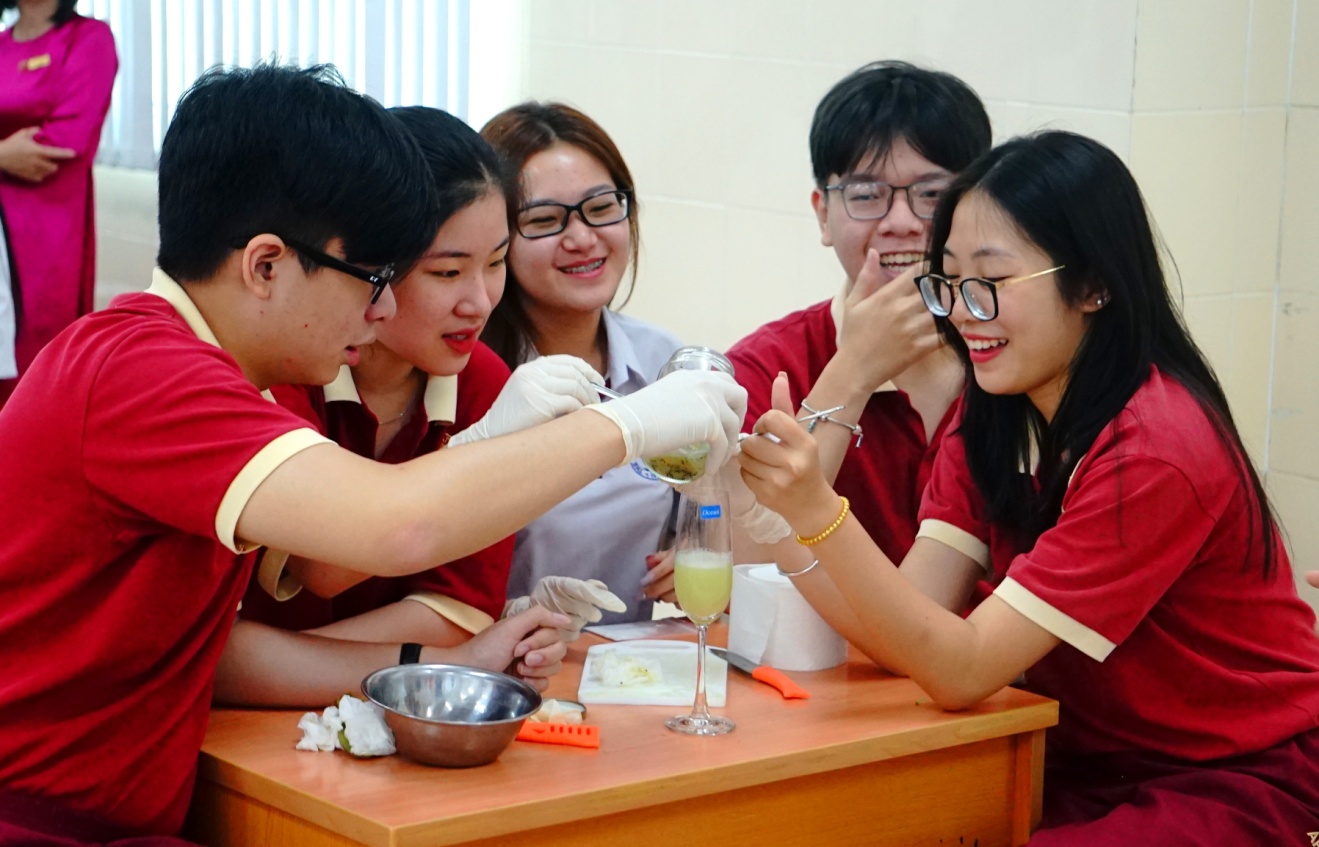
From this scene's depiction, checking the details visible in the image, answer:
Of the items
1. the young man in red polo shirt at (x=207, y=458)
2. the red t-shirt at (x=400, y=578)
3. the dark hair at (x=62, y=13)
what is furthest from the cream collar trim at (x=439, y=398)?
the dark hair at (x=62, y=13)

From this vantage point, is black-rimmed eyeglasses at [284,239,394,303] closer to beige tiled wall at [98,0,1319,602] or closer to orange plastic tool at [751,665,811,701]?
orange plastic tool at [751,665,811,701]

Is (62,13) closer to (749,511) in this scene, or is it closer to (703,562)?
(749,511)

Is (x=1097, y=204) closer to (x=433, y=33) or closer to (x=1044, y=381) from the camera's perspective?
(x=1044, y=381)

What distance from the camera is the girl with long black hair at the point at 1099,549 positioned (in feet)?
6.21

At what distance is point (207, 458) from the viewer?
1.46 m

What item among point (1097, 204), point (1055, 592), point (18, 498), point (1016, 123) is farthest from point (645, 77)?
point (18, 498)

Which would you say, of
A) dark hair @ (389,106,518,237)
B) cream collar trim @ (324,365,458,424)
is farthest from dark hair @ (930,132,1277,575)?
cream collar trim @ (324,365,458,424)

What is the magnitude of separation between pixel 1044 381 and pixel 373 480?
101cm

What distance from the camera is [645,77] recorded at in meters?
4.21

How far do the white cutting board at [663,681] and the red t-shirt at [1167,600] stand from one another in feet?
1.24

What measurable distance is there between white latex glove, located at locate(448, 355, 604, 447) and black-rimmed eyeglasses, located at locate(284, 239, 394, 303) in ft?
0.67

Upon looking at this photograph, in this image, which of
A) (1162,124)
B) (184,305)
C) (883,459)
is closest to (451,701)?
(184,305)

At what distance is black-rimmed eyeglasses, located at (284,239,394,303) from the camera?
161 centimetres

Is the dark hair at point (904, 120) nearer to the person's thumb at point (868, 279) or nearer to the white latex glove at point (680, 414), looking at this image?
the person's thumb at point (868, 279)
